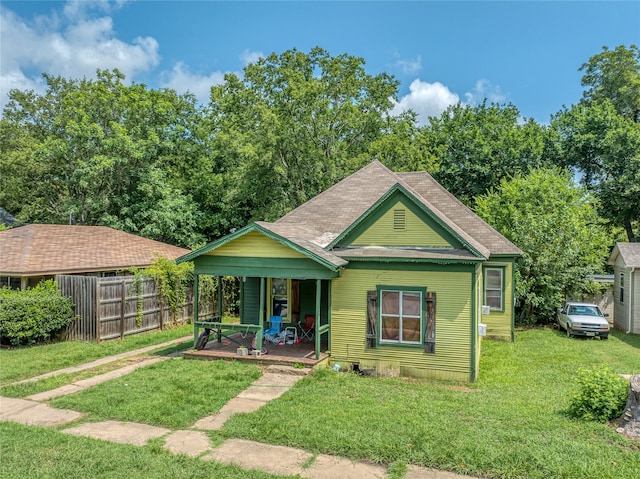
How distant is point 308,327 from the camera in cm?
1420

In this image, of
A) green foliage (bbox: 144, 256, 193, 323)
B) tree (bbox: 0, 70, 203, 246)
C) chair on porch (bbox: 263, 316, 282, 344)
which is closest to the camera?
chair on porch (bbox: 263, 316, 282, 344)

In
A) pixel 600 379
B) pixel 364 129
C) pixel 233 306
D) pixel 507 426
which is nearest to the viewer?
pixel 507 426

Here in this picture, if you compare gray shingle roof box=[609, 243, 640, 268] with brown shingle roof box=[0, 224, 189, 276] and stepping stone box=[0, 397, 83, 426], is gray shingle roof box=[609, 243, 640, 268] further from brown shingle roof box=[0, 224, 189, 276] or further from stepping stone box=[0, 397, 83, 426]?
stepping stone box=[0, 397, 83, 426]

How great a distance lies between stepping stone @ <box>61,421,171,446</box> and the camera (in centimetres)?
696

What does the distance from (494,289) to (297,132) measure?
44.9 ft

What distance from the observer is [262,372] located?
10789 millimetres

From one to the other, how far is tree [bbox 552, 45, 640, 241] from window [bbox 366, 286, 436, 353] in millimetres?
22856

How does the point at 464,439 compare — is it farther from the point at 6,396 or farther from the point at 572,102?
the point at 572,102

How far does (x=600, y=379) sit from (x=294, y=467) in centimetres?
567

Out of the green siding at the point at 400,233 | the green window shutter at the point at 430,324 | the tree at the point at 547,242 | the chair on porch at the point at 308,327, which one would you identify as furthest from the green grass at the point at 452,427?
the tree at the point at 547,242

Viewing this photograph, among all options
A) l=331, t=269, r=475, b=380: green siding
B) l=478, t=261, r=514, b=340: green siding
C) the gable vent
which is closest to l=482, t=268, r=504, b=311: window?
l=478, t=261, r=514, b=340: green siding

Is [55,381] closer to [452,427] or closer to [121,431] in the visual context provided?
[121,431]

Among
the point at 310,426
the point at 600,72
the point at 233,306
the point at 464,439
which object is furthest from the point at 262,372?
the point at 600,72

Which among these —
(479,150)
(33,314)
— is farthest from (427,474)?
(479,150)
